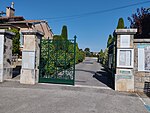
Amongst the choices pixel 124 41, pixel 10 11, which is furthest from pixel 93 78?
pixel 10 11

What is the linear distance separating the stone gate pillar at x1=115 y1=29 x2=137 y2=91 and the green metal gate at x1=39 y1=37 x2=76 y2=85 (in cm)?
238

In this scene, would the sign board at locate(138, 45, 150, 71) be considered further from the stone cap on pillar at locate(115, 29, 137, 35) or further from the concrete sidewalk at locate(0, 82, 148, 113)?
the concrete sidewalk at locate(0, 82, 148, 113)

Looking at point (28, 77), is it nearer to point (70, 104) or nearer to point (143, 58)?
point (70, 104)

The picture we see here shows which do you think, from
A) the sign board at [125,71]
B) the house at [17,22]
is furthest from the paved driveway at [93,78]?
the house at [17,22]

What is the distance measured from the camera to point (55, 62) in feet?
29.3

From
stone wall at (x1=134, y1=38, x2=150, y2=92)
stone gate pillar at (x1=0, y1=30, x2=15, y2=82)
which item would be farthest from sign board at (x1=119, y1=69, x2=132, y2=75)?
stone gate pillar at (x1=0, y1=30, x2=15, y2=82)

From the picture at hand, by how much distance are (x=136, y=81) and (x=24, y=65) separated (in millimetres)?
5497

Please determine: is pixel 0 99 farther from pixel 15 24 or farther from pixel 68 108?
pixel 15 24

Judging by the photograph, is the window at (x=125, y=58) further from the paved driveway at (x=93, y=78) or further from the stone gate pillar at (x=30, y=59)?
the stone gate pillar at (x=30, y=59)

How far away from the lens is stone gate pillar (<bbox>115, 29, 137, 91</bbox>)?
7250 mm

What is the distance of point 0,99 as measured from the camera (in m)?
5.43

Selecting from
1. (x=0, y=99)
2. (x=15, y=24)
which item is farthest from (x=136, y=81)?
(x=15, y=24)

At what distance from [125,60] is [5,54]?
625cm

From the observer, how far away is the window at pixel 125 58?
7289mm
